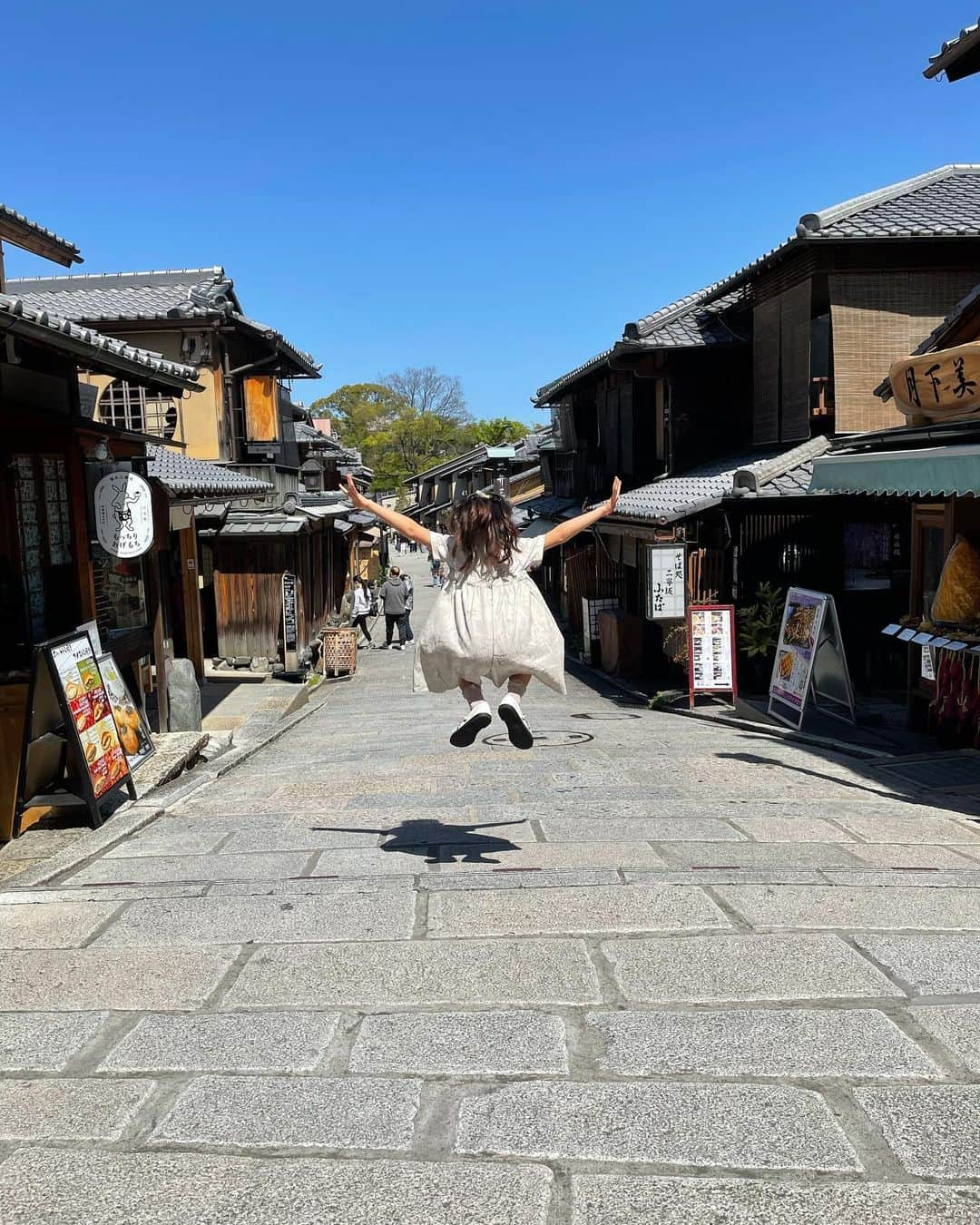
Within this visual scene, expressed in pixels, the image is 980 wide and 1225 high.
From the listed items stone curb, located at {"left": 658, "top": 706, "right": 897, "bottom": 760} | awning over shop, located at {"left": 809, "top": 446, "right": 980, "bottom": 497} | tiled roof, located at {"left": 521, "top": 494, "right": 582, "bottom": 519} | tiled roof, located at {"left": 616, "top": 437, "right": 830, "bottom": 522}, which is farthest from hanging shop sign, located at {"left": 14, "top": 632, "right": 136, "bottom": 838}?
tiled roof, located at {"left": 521, "top": 494, "right": 582, "bottom": 519}

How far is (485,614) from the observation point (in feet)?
19.2

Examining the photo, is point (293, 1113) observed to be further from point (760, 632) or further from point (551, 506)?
point (551, 506)

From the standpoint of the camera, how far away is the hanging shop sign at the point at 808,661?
12.7m

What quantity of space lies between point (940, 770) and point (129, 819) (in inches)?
→ 302

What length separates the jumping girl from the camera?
585 centimetres

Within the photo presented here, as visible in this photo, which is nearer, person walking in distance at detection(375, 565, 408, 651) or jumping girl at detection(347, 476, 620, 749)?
jumping girl at detection(347, 476, 620, 749)

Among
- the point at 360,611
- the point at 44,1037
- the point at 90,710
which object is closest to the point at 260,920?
the point at 44,1037

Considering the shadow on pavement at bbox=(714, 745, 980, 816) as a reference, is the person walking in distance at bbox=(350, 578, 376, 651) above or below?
above

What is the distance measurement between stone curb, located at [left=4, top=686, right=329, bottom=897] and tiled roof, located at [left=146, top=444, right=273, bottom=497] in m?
3.87

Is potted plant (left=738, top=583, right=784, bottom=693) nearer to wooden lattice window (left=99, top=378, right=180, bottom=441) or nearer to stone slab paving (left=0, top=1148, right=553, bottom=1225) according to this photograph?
wooden lattice window (left=99, top=378, right=180, bottom=441)

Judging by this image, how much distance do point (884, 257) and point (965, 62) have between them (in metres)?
6.96

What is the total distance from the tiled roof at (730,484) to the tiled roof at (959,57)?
5596 millimetres

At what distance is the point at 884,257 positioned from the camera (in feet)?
52.5

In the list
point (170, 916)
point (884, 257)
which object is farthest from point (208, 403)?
point (170, 916)
